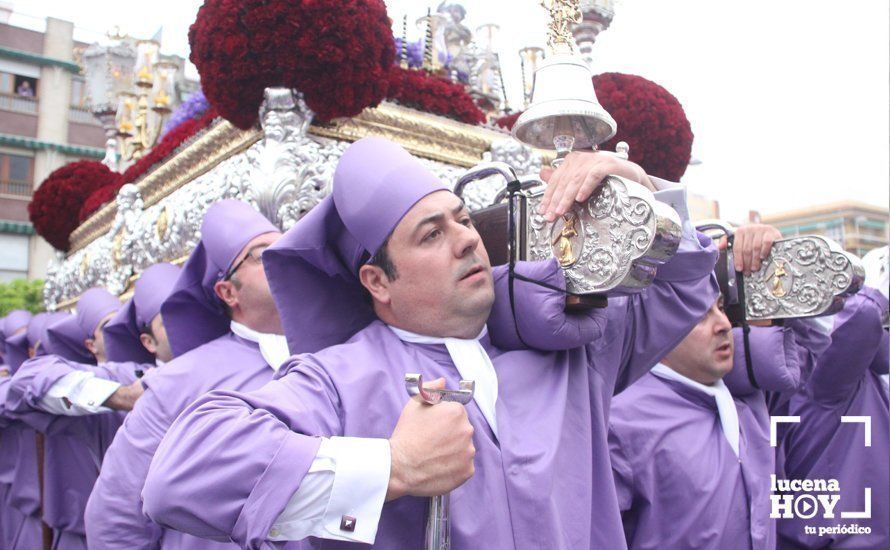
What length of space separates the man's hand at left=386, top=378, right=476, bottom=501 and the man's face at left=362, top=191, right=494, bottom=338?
374mm

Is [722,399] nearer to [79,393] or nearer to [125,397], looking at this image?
[125,397]

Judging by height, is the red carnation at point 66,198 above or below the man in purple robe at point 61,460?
above

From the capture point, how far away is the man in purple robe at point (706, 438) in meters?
2.92

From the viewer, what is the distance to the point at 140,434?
3258 millimetres

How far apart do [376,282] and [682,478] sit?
1484 millimetres

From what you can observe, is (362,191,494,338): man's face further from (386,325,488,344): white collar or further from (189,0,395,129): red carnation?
(189,0,395,129): red carnation

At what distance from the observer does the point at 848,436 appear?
4.05 m

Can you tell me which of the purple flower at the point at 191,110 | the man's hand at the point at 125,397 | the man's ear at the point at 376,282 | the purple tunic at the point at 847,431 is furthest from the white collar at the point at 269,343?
the purple flower at the point at 191,110

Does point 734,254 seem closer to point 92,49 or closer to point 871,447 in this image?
point 871,447

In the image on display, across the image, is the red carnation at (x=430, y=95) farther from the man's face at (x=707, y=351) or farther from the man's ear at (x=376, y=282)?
the man's ear at (x=376, y=282)

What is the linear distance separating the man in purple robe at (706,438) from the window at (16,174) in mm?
27888

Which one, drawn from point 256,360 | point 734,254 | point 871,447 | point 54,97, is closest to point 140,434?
point 256,360

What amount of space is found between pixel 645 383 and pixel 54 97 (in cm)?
2889

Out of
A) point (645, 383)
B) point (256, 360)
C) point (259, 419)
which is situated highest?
point (259, 419)
